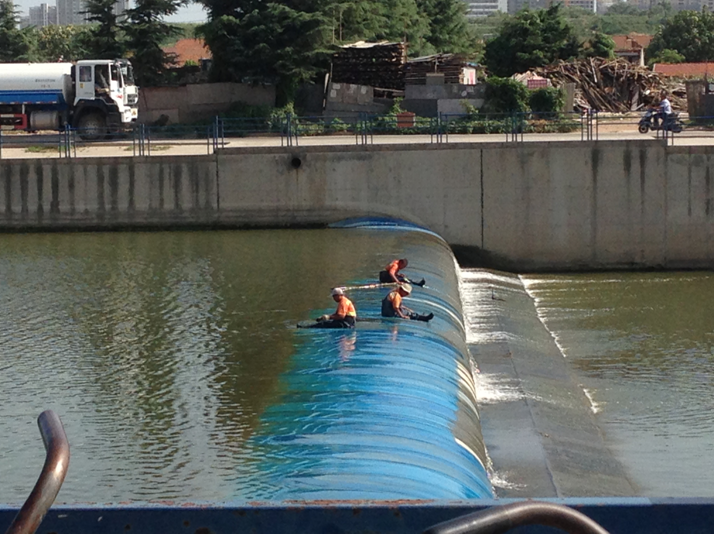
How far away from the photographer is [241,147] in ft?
103

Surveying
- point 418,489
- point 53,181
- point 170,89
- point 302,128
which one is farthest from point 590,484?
point 170,89

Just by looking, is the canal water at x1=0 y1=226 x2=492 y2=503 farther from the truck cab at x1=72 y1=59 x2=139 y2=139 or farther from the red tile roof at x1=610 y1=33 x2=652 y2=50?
the red tile roof at x1=610 y1=33 x2=652 y2=50

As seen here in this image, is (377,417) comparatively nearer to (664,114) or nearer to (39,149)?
(664,114)

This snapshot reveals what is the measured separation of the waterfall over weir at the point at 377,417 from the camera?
36.1 feet

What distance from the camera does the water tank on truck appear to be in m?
38.8

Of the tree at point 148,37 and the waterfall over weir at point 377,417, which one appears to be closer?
the waterfall over weir at point 377,417

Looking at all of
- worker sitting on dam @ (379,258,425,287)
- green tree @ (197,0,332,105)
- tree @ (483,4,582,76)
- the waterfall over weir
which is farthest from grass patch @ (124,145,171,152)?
tree @ (483,4,582,76)

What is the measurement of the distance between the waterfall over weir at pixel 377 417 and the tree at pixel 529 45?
35.6m

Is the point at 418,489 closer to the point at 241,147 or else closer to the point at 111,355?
the point at 111,355

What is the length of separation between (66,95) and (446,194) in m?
15.5

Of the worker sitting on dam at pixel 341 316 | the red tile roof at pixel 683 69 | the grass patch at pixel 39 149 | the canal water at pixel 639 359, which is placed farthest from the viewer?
the red tile roof at pixel 683 69

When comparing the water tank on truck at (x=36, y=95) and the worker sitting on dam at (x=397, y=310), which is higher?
the water tank on truck at (x=36, y=95)

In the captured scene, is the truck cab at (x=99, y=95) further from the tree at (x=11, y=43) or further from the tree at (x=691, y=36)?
the tree at (x=691, y=36)

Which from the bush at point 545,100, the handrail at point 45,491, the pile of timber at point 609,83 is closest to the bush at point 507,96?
the bush at point 545,100
